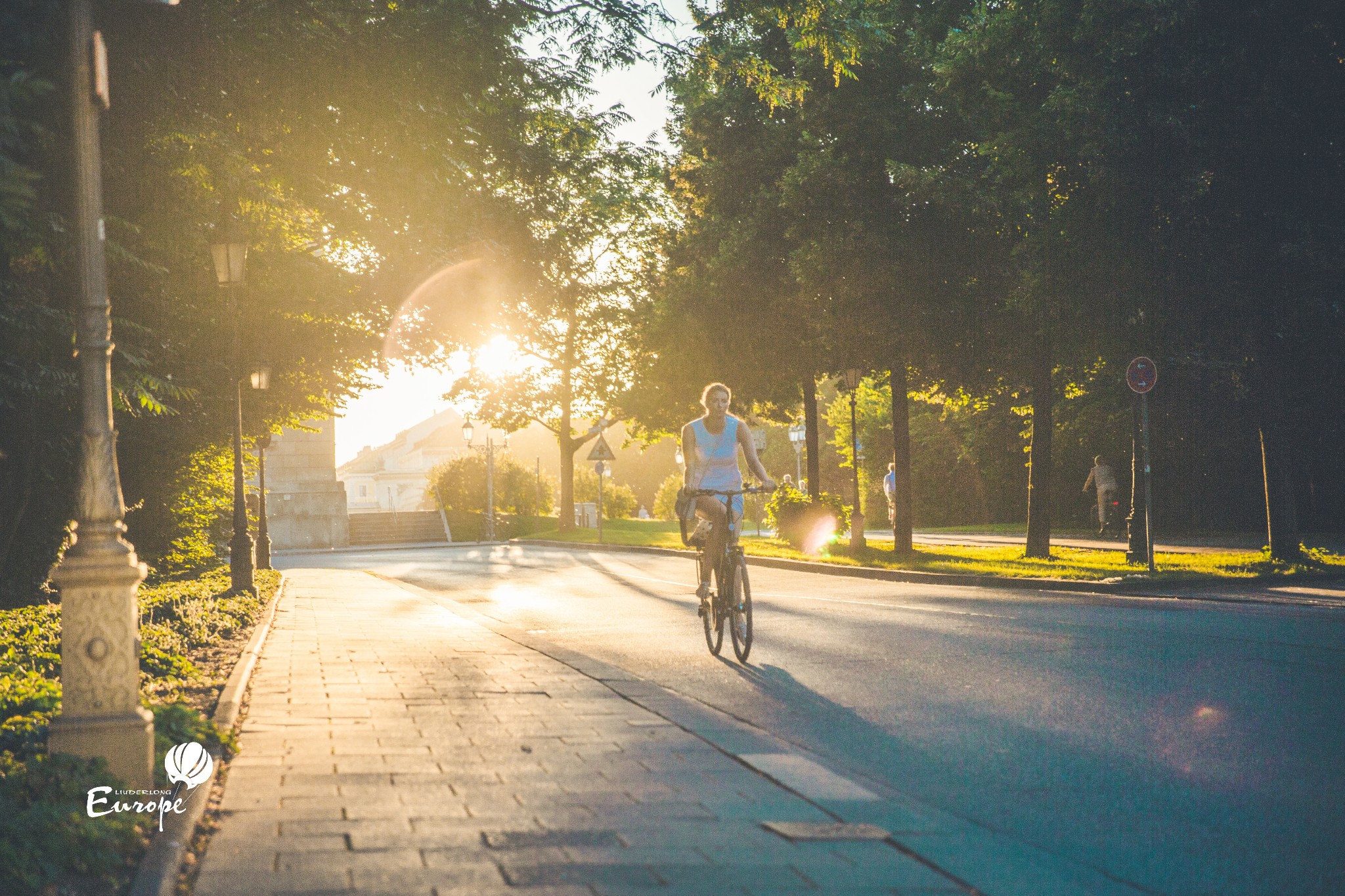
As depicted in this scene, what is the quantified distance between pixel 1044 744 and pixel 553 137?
35.7 feet

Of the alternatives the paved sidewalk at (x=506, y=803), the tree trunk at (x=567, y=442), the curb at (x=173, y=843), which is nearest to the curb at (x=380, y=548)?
the tree trunk at (x=567, y=442)

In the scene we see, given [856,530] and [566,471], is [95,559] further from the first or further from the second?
[566,471]

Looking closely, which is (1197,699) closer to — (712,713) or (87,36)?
(712,713)

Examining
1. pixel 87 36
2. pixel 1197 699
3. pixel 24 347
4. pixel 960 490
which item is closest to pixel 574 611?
pixel 24 347

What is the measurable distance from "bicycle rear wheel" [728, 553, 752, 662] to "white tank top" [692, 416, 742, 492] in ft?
1.90

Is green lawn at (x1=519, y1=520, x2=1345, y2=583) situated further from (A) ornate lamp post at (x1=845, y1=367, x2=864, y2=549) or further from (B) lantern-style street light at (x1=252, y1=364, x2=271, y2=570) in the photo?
(B) lantern-style street light at (x1=252, y1=364, x2=271, y2=570)

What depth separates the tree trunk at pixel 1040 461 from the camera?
20.2m

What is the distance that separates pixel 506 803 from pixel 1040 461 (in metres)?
17.6

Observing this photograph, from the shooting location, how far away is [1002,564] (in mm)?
18141

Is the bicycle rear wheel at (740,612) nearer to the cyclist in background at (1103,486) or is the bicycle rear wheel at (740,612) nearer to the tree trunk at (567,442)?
the cyclist in background at (1103,486)

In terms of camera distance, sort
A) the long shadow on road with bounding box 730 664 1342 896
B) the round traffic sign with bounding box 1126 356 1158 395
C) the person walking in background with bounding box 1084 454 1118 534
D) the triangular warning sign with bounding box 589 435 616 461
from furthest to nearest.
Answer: the triangular warning sign with bounding box 589 435 616 461 < the person walking in background with bounding box 1084 454 1118 534 < the round traffic sign with bounding box 1126 356 1158 395 < the long shadow on road with bounding box 730 664 1342 896

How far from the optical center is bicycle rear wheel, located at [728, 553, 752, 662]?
27.4ft

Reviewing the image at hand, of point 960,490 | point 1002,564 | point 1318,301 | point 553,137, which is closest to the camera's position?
point 553,137

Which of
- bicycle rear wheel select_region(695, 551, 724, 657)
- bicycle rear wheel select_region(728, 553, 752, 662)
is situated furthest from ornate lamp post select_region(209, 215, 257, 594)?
bicycle rear wheel select_region(728, 553, 752, 662)
